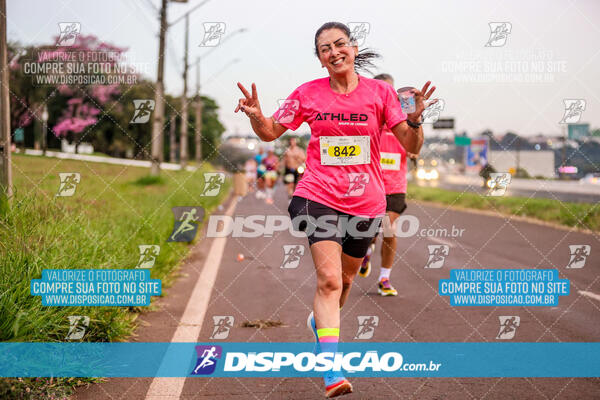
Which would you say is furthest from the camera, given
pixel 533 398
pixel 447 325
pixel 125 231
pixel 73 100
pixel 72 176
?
pixel 73 100

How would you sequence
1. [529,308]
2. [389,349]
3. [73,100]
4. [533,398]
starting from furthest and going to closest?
[73,100], [529,308], [389,349], [533,398]

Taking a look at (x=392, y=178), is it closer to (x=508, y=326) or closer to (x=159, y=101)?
(x=508, y=326)

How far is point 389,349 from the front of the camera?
14.9 ft

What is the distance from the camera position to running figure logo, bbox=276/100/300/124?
3893mm

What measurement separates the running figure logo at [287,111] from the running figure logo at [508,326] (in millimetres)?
2452

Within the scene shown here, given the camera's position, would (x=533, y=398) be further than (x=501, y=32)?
No

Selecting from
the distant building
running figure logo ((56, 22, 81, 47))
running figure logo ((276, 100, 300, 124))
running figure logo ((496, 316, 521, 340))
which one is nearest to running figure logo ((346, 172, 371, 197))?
running figure logo ((276, 100, 300, 124))

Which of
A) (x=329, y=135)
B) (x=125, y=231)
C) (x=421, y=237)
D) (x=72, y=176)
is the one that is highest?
(x=329, y=135)

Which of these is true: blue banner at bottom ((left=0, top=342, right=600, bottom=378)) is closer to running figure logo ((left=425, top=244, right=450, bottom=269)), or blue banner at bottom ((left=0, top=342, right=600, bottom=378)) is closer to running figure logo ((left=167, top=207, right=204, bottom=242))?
running figure logo ((left=425, top=244, right=450, bottom=269))

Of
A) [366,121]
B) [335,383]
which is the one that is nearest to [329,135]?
[366,121]

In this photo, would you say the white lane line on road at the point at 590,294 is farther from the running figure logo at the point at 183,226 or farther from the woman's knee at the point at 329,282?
the running figure logo at the point at 183,226

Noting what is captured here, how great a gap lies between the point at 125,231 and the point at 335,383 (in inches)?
196

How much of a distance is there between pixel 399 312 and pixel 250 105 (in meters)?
2.83

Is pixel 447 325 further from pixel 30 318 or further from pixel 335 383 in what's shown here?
pixel 30 318
